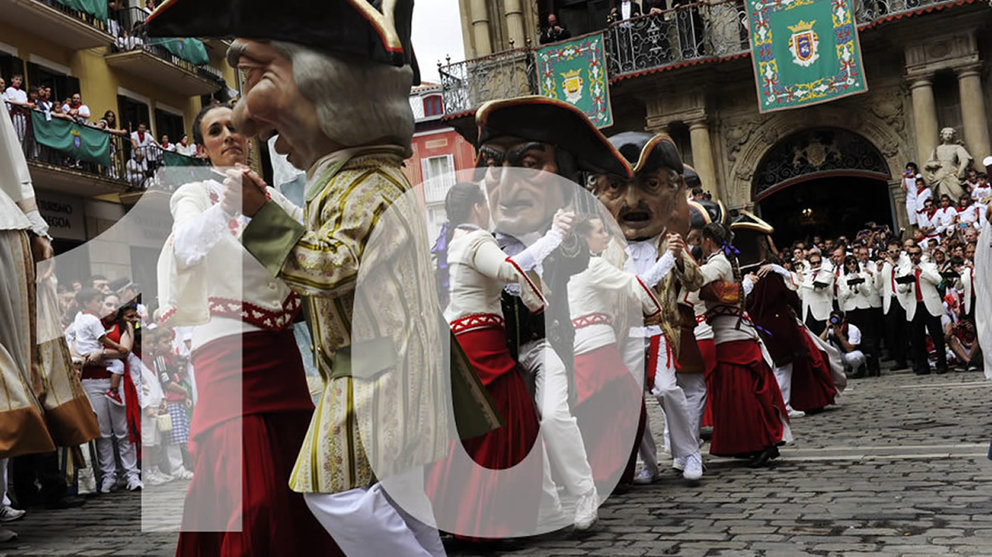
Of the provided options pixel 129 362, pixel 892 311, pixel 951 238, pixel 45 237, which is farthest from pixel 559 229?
pixel 951 238

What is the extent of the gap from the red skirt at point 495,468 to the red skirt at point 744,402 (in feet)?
7.68

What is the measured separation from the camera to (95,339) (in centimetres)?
929

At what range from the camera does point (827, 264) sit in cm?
1666

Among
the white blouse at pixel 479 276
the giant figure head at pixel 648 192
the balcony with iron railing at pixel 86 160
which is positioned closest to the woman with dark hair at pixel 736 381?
the giant figure head at pixel 648 192

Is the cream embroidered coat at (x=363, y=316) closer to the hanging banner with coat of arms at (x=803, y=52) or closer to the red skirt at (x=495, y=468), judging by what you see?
the red skirt at (x=495, y=468)

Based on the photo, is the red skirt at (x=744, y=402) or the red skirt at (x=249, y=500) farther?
the red skirt at (x=744, y=402)

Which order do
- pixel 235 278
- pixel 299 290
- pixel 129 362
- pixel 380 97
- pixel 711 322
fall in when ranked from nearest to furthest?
pixel 299 290 < pixel 380 97 < pixel 235 278 < pixel 711 322 < pixel 129 362

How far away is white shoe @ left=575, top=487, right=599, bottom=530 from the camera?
559cm

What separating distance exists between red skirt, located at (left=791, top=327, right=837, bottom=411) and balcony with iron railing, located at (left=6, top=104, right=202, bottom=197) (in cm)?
1354

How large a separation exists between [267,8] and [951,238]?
51.0 ft

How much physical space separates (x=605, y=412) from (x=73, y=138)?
55.4 ft

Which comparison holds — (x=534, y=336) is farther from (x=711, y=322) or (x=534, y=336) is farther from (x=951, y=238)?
(x=951, y=238)

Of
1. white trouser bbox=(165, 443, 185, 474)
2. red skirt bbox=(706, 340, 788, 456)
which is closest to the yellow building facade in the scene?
white trouser bbox=(165, 443, 185, 474)

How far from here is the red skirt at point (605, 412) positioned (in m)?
6.66
